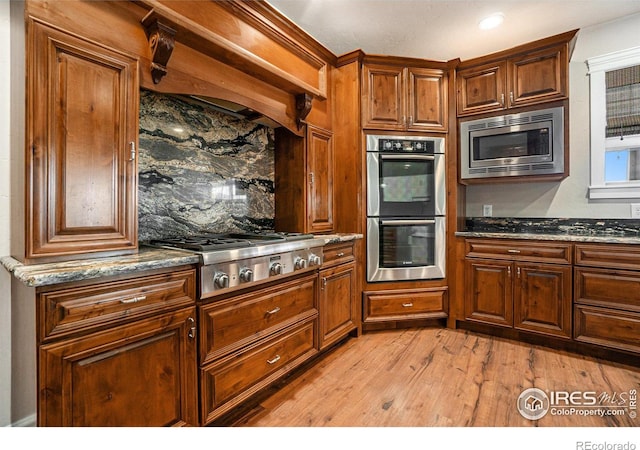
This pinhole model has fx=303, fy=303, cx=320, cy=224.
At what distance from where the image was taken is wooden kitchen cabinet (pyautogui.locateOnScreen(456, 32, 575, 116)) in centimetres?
251

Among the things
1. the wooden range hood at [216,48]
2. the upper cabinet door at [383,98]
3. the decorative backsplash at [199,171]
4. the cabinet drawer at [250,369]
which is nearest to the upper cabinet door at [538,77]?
the upper cabinet door at [383,98]

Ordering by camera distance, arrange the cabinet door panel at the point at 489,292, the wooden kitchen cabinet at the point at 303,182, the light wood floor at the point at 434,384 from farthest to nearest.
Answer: the cabinet door panel at the point at 489,292 < the wooden kitchen cabinet at the point at 303,182 < the light wood floor at the point at 434,384

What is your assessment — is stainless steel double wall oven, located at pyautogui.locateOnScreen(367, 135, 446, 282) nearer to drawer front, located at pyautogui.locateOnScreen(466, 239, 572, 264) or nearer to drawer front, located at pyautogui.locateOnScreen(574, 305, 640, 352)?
drawer front, located at pyautogui.locateOnScreen(466, 239, 572, 264)

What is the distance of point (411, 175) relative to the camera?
288cm

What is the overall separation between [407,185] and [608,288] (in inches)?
65.9

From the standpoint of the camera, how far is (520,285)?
8.46ft

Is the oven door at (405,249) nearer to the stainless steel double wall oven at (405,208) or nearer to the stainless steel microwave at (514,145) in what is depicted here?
the stainless steel double wall oven at (405,208)

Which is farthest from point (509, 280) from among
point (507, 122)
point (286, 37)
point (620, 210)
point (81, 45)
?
point (81, 45)

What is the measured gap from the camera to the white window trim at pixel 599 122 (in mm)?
2592

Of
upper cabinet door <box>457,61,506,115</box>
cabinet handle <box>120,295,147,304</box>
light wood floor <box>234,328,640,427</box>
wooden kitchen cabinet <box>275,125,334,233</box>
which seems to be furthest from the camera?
upper cabinet door <box>457,61,506,115</box>

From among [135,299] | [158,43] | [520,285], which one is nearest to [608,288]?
[520,285]

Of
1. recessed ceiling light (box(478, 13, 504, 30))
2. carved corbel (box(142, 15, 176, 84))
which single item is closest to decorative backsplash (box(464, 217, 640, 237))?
recessed ceiling light (box(478, 13, 504, 30))

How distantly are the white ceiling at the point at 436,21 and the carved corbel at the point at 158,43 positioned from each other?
3.19 ft

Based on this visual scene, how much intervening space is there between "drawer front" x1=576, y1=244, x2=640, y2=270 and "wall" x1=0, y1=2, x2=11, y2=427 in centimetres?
354
